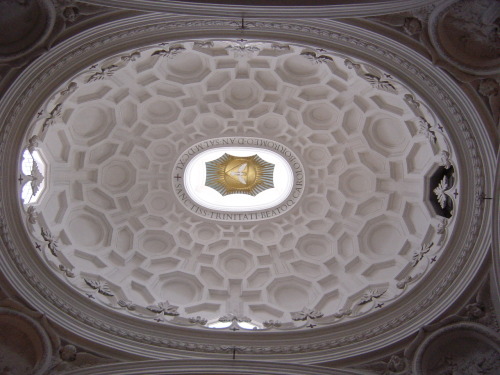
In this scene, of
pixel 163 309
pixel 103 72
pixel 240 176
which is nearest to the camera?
pixel 103 72

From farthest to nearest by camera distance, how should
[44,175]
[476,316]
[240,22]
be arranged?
[44,175] → [476,316] → [240,22]

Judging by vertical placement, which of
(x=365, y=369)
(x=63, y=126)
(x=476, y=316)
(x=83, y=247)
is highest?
(x=63, y=126)

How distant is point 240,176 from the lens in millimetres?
25172

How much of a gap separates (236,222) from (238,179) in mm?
2054

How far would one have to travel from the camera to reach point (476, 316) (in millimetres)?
16453

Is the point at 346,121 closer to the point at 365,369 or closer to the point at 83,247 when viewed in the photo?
the point at 365,369

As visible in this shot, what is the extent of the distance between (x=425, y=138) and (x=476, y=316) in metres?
5.60

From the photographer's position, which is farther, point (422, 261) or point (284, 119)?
point (284, 119)

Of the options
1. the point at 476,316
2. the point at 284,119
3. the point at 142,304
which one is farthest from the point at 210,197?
the point at 476,316

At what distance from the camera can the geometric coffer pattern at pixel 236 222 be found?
63.3ft

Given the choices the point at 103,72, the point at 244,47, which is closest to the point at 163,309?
the point at 103,72

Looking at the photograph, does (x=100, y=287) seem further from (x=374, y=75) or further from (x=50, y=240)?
(x=374, y=75)

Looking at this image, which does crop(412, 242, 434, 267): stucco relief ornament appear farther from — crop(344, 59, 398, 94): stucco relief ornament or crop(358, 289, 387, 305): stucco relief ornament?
crop(344, 59, 398, 94): stucco relief ornament

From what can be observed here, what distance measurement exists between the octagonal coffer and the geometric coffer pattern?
0.34m
